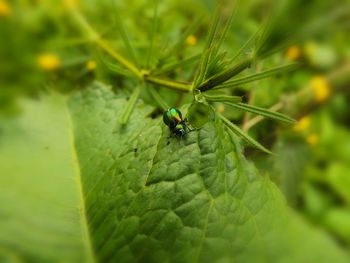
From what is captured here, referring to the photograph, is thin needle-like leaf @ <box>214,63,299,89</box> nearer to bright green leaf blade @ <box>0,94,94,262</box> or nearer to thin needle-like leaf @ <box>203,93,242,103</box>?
thin needle-like leaf @ <box>203,93,242,103</box>

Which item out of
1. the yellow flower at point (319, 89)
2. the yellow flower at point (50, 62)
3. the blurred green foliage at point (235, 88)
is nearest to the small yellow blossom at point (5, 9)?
the blurred green foliage at point (235, 88)

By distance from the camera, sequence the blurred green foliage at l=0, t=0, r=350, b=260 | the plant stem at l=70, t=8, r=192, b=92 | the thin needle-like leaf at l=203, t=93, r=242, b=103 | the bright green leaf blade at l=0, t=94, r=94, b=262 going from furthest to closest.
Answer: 1. the blurred green foliage at l=0, t=0, r=350, b=260
2. the plant stem at l=70, t=8, r=192, b=92
3. the bright green leaf blade at l=0, t=94, r=94, b=262
4. the thin needle-like leaf at l=203, t=93, r=242, b=103

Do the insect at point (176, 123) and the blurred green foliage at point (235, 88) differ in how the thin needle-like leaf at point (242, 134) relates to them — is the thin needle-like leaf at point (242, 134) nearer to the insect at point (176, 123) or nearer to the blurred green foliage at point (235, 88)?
the insect at point (176, 123)

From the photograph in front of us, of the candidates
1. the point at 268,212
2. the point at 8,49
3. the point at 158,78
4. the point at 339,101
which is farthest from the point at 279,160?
the point at 8,49

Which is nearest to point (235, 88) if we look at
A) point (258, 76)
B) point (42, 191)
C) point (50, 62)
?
point (258, 76)

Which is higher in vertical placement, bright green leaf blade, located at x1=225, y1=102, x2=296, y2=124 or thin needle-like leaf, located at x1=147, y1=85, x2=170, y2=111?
thin needle-like leaf, located at x1=147, y1=85, x2=170, y2=111

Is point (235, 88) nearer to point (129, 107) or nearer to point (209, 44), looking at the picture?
point (129, 107)

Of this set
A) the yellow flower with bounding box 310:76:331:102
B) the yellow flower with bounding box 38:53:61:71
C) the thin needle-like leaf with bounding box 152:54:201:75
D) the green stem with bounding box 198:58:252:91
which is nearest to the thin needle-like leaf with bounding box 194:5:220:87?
the green stem with bounding box 198:58:252:91
